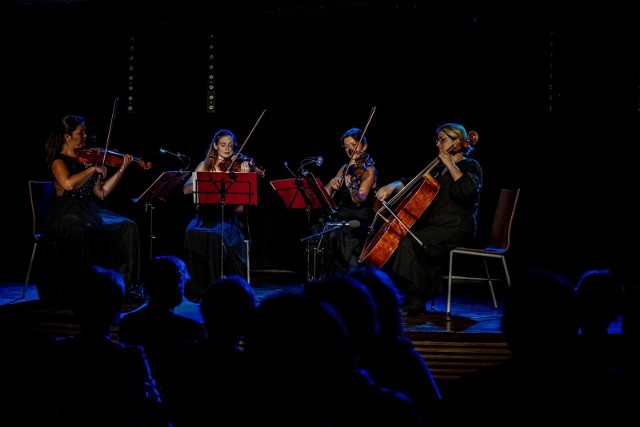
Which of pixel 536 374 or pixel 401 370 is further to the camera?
pixel 401 370

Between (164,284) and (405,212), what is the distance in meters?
2.67

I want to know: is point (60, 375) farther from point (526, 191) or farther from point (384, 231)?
point (526, 191)

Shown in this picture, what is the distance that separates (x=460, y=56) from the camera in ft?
21.1

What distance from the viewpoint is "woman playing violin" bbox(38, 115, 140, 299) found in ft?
17.7

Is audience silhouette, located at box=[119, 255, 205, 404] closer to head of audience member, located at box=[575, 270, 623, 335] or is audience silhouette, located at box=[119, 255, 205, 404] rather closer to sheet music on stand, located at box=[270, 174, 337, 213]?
head of audience member, located at box=[575, 270, 623, 335]

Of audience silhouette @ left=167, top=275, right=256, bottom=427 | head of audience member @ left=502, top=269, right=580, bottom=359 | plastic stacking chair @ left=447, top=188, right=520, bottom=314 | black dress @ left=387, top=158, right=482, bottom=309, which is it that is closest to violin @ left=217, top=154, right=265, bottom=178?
black dress @ left=387, top=158, right=482, bottom=309

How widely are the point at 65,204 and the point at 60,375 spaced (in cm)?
363

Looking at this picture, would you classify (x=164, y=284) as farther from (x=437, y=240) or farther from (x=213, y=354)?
(x=437, y=240)

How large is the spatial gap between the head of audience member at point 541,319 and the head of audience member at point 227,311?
84 cm

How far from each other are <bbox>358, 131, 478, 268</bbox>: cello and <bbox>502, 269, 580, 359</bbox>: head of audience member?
132 inches

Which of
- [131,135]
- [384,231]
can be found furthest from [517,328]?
[131,135]

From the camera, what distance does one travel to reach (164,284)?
2742mm

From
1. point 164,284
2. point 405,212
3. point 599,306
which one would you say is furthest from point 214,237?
point 599,306

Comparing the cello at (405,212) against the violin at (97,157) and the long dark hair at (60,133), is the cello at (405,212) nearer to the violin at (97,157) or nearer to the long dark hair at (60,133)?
the violin at (97,157)
